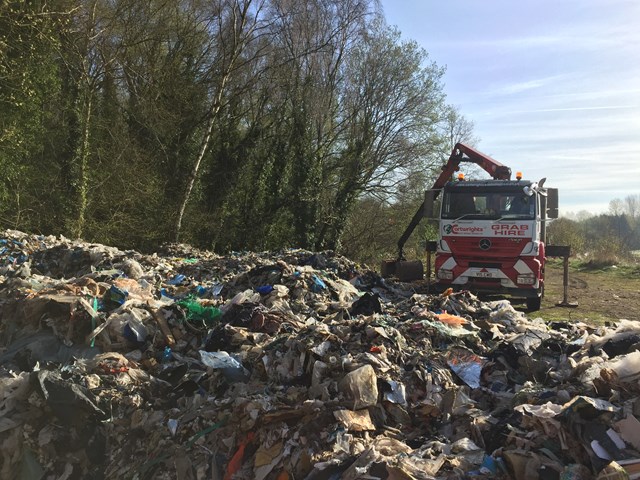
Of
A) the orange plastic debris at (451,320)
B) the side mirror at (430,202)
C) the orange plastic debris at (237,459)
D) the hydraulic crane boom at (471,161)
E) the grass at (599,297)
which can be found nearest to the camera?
A: the orange plastic debris at (237,459)

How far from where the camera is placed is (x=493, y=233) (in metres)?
9.57

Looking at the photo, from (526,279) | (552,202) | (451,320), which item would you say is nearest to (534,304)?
(526,279)

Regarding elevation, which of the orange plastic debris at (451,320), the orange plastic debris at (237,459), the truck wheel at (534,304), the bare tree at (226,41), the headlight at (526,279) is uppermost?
the bare tree at (226,41)

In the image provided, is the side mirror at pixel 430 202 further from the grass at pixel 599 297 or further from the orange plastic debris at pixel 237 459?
the orange plastic debris at pixel 237 459

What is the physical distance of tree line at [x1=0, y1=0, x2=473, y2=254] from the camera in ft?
47.0

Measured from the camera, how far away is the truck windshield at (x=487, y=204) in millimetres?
9531

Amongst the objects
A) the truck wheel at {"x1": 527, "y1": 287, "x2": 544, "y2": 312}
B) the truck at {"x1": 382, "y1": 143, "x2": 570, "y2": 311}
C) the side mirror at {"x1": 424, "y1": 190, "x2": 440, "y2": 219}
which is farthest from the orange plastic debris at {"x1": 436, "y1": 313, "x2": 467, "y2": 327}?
the truck wheel at {"x1": 527, "y1": 287, "x2": 544, "y2": 312}

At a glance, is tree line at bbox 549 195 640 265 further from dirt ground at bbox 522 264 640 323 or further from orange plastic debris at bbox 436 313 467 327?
orange plastic debris at bbox 436 313 467 327

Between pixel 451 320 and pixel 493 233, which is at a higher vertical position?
pixel 493 233

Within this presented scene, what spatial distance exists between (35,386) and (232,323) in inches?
82.9

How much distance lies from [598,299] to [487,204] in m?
5.40

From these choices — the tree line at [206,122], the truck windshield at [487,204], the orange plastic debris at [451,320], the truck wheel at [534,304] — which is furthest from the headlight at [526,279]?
the tree line at [206,122]

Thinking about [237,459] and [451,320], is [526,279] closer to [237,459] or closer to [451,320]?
[451,320]

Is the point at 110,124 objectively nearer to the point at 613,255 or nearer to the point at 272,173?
the point at 272,173
